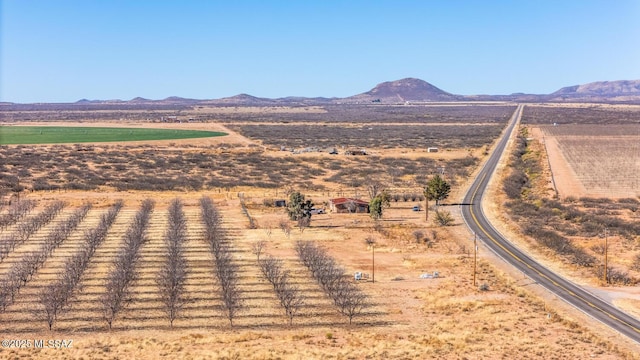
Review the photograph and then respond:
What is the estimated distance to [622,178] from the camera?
124m

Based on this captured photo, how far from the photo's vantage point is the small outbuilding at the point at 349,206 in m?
92.6

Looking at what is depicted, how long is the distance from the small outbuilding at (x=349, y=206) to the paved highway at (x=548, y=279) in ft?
49.4

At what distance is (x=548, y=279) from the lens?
57.6 meters

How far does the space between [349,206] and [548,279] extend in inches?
1541

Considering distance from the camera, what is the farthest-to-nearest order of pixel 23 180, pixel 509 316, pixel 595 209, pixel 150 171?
pixel 150 171, pixel 23 180, pixel 595 209, pixel 509 316

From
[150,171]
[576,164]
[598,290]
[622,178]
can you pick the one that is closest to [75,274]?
[598,290]

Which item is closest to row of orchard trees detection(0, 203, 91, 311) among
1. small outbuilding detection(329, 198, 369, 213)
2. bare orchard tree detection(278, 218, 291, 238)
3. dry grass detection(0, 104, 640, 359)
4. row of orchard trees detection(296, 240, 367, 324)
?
dry grass detection(0, 104, 640, 359)

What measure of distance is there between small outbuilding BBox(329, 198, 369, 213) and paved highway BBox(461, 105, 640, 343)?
15.1 meters

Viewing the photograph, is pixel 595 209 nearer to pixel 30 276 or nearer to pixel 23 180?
pixel 30 276

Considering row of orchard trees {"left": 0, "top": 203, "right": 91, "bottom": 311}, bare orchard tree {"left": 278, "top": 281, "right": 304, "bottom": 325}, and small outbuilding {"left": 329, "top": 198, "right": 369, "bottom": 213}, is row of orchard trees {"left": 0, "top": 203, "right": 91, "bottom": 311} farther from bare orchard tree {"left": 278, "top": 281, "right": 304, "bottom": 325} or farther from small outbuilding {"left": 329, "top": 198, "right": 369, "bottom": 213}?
small outbuilding {"left": 329, "top": 198, "right": 369, "bottom": 213}

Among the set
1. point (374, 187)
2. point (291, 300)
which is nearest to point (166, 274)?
point (291, 300)

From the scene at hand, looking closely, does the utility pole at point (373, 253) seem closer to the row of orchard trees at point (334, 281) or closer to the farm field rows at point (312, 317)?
the farm field rows at point (312, 317)

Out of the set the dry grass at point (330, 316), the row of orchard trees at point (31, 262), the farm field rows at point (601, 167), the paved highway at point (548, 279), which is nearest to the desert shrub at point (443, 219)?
the paved highway at point (548, 279)

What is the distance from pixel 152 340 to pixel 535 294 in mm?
32172
